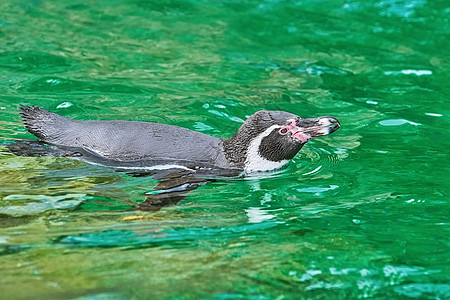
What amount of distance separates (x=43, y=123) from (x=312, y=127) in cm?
240

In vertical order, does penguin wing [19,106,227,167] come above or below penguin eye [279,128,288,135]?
below

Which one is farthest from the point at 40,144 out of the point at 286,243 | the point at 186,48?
the point at 186,48

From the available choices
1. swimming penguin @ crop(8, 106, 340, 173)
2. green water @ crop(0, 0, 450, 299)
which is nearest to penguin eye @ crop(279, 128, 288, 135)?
swimming penguin @ crop(8, 106, 340, 173)

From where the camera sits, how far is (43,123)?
6.33m

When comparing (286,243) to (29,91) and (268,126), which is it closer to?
(268,126)

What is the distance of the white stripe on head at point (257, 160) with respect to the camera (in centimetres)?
615

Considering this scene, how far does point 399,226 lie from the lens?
5211 millimetres

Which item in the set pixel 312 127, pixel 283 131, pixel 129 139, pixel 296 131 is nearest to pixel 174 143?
pixel 129 139

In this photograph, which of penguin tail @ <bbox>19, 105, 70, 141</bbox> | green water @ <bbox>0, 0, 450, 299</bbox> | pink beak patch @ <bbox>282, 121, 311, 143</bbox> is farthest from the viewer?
penguin tail @ <bbox>19, 105, 70, 141</bbox>

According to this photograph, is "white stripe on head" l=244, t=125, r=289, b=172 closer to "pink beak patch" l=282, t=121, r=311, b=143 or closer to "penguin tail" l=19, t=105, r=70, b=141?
"pink beak patch" l=282, t=121, r=311, b=143

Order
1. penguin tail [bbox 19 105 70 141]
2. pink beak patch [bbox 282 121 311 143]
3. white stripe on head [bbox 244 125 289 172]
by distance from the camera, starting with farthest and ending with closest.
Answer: penguin tail [bbox 19 105 70 141], white stripe on head [bbox 244 125 289 172], pink beak patch [bbox 282 121 311 143]

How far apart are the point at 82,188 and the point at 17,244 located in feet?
3.91

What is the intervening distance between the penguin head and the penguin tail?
4.99 ft

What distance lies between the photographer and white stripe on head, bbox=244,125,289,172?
615 centimetres
